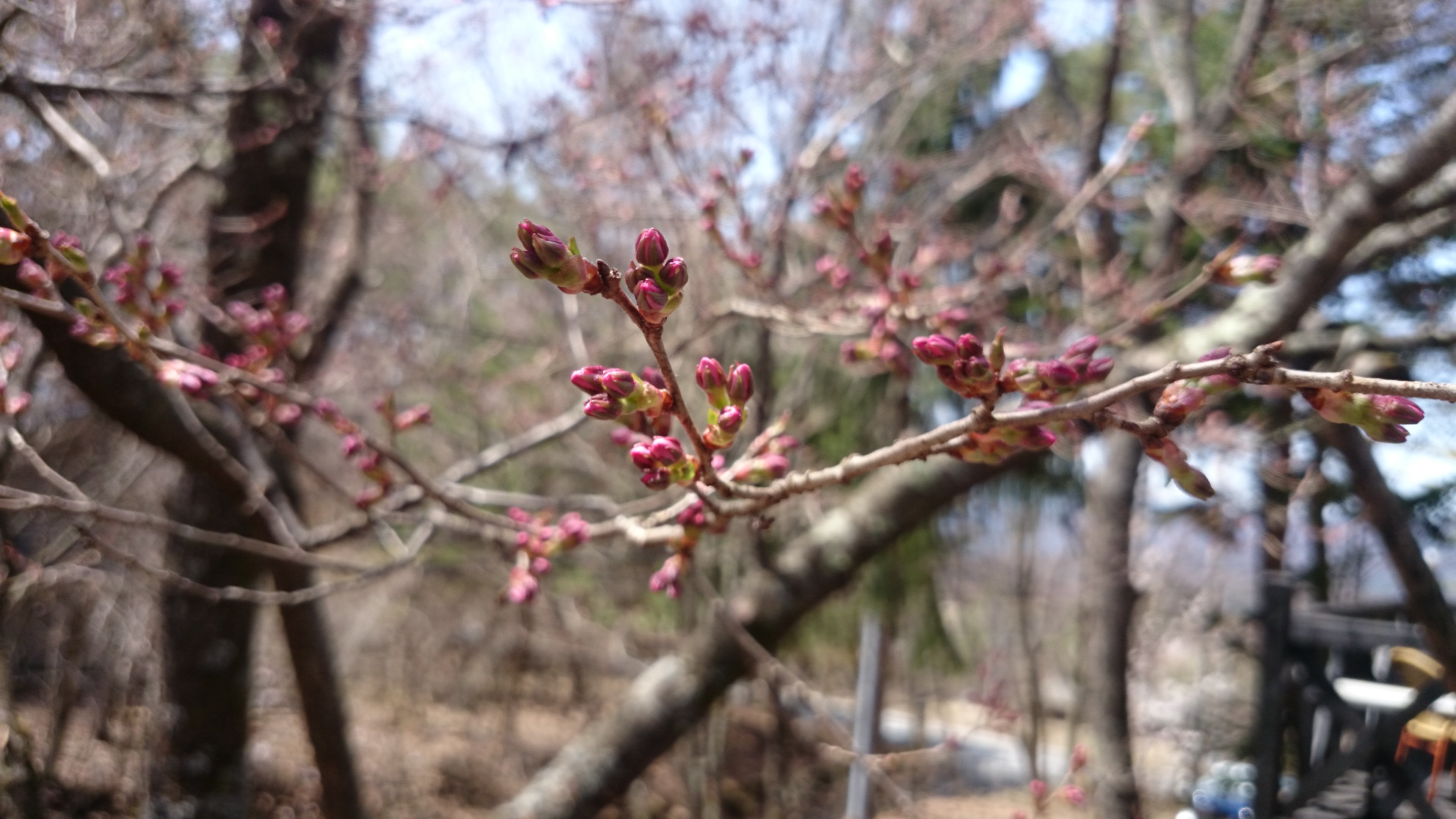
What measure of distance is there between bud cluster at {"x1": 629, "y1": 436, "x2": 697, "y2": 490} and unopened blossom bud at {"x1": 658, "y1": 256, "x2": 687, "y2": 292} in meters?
0.22

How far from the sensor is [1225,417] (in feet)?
15.2

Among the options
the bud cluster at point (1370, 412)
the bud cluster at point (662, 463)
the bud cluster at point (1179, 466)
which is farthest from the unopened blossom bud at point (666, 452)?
the bud cluster at point (1370, 412)

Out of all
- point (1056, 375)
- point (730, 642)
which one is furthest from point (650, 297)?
point (730, 642)

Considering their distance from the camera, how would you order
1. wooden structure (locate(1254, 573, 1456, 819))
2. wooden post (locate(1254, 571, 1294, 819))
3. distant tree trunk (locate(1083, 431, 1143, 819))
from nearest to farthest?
wooden structure (locate(1254, 573, 1456, 819)), wooden post (locate(1254, 571, 1294, 819)), distant tree trunk (locate(1083, 431, 1143, 819))

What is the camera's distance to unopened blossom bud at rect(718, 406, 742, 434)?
86 centimetres

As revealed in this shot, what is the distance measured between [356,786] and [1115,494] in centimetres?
313

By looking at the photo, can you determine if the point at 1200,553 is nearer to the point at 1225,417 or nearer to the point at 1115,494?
the point at 1225,417

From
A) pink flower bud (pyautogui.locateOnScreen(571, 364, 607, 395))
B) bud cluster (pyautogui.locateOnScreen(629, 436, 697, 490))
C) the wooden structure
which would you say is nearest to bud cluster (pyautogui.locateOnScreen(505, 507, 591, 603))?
bud cluster (pyautogui.locateOnScreen(629, 436, 697, 490))

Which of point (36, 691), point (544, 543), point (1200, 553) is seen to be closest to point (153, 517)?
point (544, 543)

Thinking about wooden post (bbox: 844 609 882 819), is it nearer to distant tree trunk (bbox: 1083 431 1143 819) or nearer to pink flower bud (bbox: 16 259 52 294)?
distant tree trunk (bbox: 1083 431 1143 819)

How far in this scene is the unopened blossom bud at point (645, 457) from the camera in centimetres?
91

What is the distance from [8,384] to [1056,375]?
2.43m

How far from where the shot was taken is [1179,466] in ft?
2.85

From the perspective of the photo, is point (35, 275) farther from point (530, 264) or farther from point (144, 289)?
point (530, 264)
